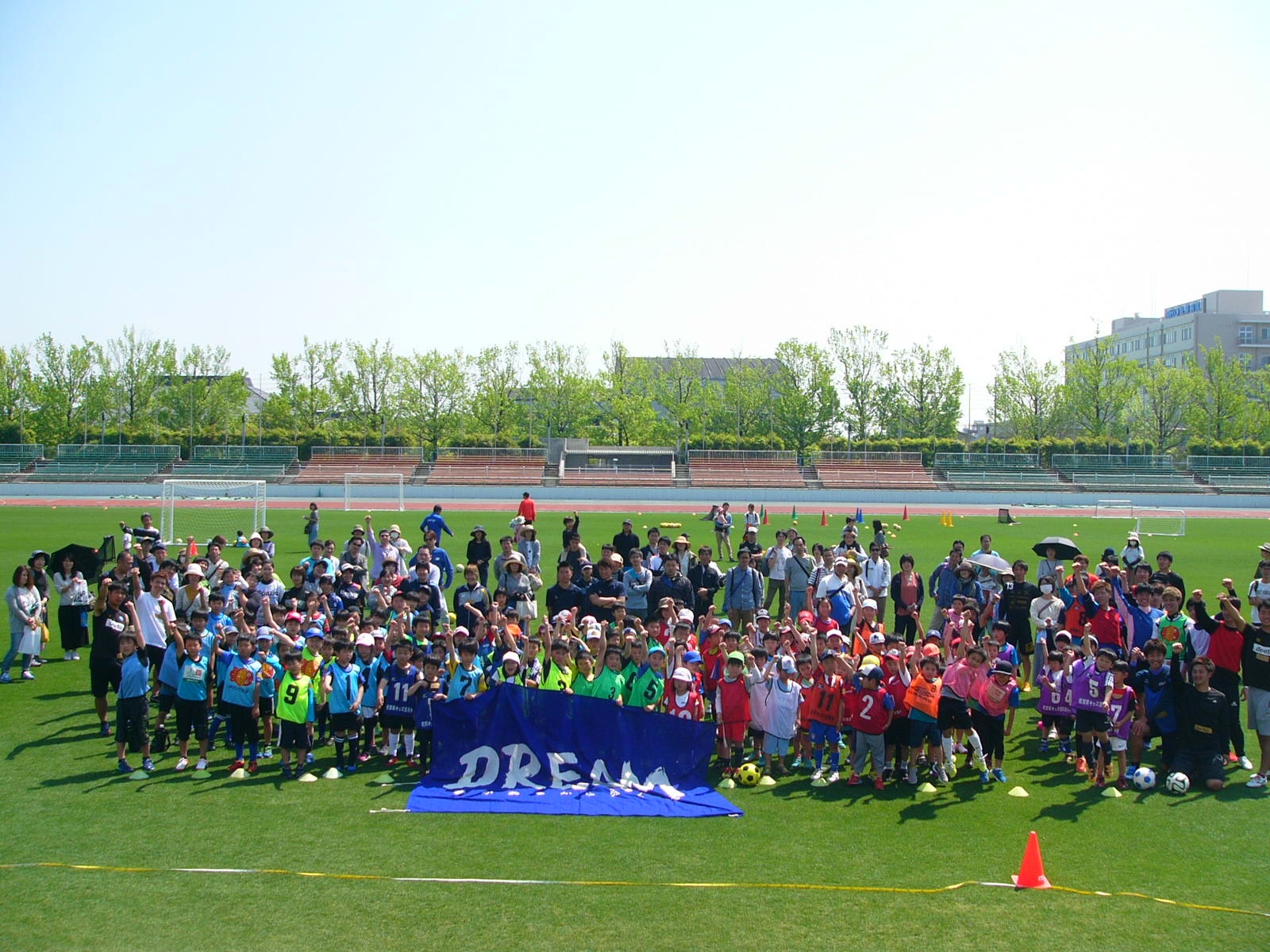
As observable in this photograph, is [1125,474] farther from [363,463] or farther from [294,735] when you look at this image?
[294,735]

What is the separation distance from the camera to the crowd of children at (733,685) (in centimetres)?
967

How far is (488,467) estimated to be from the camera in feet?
212

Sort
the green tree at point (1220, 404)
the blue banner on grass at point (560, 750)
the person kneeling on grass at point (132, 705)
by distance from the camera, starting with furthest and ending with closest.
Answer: the green tree at point (1220, 404)
the person kneeling on grass at point (132, 705)
the blue banner on grass at point (560, 750)

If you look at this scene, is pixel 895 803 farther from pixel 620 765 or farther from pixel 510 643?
pixel 510 643

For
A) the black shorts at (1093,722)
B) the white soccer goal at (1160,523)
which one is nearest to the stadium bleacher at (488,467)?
the white soccer goal at (1160,523)

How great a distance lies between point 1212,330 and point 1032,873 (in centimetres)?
11758

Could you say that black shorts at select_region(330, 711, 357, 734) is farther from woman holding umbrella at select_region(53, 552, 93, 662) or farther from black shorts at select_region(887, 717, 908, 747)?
woman holding umbrella at select_region(53, 552, 93, 662)

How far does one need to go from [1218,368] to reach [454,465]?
6278 centimetres

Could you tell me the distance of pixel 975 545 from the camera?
30.9m

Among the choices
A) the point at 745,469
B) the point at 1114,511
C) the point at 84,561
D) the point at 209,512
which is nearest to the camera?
the point at 84,561

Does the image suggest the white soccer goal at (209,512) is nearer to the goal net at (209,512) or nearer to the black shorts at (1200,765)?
the goal net at (209,512)

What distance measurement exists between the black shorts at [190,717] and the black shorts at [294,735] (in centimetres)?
99

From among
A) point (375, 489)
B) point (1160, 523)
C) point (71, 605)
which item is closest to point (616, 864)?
point (71, 605)

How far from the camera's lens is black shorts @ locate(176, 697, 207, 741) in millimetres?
9984
